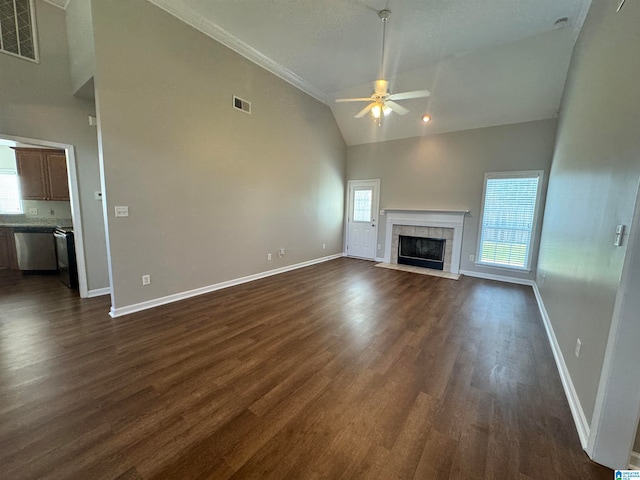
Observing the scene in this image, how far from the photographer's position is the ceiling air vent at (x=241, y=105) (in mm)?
3912

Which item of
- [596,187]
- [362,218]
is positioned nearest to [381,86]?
[596,187]

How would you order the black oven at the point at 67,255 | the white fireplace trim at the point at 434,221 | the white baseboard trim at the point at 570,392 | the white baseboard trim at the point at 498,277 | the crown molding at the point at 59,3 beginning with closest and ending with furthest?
the white baseboard trim at the point at 570,392
the crown molding at the point at 59,3
the black oven at the point at 67,255
the white baseboard trim at the point at 498,277
the white fireplace trim at the point at 434,221

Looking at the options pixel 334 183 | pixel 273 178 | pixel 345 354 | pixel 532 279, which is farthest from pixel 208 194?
pixel 532 279

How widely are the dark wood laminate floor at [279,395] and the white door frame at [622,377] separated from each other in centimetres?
15

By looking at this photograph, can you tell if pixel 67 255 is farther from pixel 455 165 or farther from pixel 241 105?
pixel 455 165

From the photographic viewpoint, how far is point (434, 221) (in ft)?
18.4

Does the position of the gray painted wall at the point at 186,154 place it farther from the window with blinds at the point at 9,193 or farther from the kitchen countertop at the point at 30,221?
the window with blinds at the point at 9,193

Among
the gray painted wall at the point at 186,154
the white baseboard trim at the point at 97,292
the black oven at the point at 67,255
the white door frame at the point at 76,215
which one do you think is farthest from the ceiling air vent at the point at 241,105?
the white baseboard trim at the point at 97,292

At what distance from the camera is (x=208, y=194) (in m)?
3.74

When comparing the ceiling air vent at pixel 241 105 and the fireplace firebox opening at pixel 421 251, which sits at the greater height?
the ceiling air vent at pixel 241 105

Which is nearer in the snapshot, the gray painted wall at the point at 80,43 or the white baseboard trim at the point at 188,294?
the gray painted wall at the point at 80,43

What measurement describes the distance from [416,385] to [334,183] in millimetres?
5276

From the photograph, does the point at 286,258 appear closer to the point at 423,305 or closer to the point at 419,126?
the point at 423,305

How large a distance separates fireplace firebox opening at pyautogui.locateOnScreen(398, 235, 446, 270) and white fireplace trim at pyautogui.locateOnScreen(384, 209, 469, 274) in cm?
27
